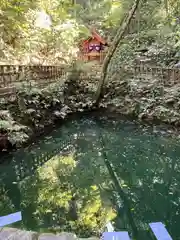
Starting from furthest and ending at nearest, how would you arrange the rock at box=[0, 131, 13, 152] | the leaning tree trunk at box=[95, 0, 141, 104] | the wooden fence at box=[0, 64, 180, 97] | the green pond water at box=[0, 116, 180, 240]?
the leaning tree trunk at box=[95, 0, 141, 104] < the wooden fence at box=[0, 64, 180, 97] < the rock at box=[0, 131, 13, 152] < the green pond water at box=[0, 116, 180, 240]

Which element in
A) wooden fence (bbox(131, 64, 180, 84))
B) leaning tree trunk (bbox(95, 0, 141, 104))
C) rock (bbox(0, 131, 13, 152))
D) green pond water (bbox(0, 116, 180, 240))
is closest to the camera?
green pond water (bbox(0, 116, 180, 240))

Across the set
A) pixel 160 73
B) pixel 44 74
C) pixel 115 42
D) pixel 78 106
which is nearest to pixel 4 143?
pixel 78 106

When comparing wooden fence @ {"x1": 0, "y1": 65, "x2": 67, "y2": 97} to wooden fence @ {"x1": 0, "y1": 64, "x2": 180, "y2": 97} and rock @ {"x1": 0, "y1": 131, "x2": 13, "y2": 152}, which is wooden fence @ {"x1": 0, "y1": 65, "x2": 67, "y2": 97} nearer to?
wooden fence @ {"x1": 0, "y1": 64, "x2": 180, "y2": 97}

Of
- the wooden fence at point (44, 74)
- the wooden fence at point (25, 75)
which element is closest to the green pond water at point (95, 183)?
the wooden fence at point (25, 75)

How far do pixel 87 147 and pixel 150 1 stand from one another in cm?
875

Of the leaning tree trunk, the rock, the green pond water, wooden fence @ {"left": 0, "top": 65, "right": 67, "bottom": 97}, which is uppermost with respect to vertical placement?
the leaning tree trunk

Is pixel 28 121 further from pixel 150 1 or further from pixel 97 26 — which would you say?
pixel 97 26

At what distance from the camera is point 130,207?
5504 millimetres

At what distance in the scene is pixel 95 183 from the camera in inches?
258

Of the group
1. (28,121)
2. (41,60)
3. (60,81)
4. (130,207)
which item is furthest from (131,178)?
(41,60)

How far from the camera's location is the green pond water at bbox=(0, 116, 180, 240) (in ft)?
16.3

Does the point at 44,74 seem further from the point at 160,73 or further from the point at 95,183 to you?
the point at 95,183

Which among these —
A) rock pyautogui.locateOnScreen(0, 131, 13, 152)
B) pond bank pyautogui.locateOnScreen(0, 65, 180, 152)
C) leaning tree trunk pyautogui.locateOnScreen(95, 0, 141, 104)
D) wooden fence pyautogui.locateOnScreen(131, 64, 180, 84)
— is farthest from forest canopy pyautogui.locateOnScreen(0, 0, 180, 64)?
rock pyautogui.locateOnScreen(0, 131, 13, 152)

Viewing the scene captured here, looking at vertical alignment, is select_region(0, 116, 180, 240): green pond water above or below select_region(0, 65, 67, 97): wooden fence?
below
